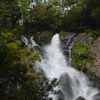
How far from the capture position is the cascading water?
10.1 meters

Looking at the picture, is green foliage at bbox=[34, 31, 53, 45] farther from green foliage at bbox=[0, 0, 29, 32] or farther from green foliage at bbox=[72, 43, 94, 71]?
green foliage at bbox=[0, 0, 29, 32]

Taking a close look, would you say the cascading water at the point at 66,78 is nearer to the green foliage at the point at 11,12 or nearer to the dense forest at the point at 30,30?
the dense forest at the point at 30,30

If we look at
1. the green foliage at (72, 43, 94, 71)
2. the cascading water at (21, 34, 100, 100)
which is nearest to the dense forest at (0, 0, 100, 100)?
the cascading water at (21, 34, 100, 100)

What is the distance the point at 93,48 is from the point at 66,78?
4649 mm

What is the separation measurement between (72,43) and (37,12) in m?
7.64

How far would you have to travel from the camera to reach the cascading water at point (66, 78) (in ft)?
33.0

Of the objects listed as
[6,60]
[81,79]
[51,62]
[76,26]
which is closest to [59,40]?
[76,26]

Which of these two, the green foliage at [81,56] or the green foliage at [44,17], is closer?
the green foliage at [81,56]

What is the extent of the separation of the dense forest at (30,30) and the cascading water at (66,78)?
182cm

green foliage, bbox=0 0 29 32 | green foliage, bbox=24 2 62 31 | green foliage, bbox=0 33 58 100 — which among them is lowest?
green foliage, bbox=0 33 58 100

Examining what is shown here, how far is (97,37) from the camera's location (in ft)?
52.0

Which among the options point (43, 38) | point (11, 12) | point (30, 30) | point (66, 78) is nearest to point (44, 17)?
point (30, 30)

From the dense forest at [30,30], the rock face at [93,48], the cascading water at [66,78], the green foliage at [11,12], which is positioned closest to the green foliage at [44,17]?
the dense forest at [30,30]

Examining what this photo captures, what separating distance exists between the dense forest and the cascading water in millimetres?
1825
